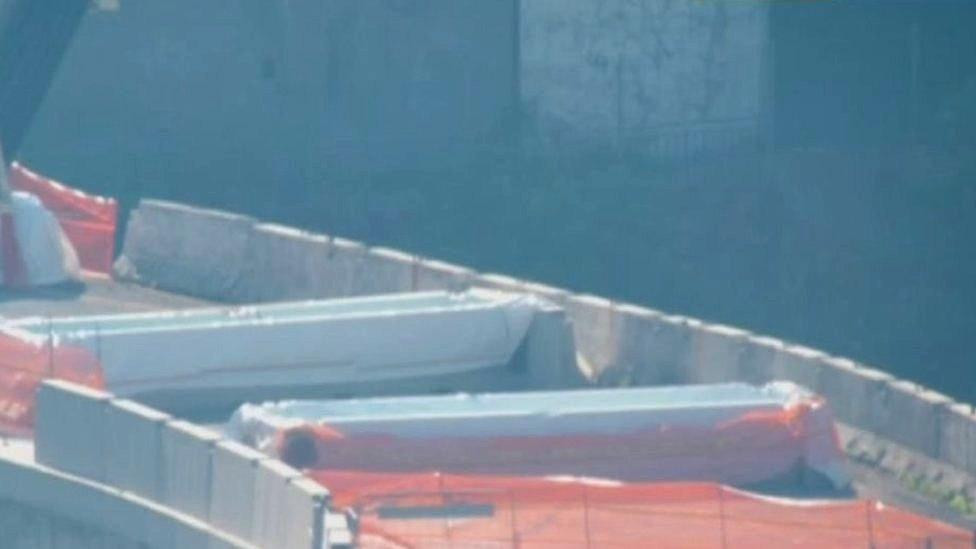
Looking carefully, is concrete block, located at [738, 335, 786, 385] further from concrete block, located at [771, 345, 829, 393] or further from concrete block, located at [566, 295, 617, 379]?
concrete block, located at [566, 295, 617, 379]

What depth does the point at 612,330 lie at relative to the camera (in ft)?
70.3

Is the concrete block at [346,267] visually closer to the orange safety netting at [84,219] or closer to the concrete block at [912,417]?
the orange safety netting at [84,219]

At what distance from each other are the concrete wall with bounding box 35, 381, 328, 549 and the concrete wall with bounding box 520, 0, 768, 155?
30.3 metres

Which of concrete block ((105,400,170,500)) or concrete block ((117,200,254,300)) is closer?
concrete block ((105,400,170,500))

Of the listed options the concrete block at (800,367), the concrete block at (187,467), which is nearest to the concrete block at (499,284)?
the concrete block at (800,367)

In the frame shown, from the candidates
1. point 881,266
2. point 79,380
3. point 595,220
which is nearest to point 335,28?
point 595,220

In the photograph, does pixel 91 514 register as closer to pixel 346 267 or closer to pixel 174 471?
pixel 174 471

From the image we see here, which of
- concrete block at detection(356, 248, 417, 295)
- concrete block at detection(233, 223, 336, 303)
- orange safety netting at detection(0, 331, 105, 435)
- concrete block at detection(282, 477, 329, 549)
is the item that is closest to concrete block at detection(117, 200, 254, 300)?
concrete block at detection(233, 223, 336, 303)

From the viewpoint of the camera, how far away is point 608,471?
17.8 m

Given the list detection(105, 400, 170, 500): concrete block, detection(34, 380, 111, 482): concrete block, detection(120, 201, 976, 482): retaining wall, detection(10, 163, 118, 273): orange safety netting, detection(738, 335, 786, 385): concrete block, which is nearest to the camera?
detection(105, 400, 170, 500): concrete block

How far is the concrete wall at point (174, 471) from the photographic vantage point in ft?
48.7

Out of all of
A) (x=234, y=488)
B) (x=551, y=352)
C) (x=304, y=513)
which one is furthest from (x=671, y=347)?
(x=304, y=513)

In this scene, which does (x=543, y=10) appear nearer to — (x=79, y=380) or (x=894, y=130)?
(x=894, y=130)

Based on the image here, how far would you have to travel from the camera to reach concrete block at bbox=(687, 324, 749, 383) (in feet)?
65.5
